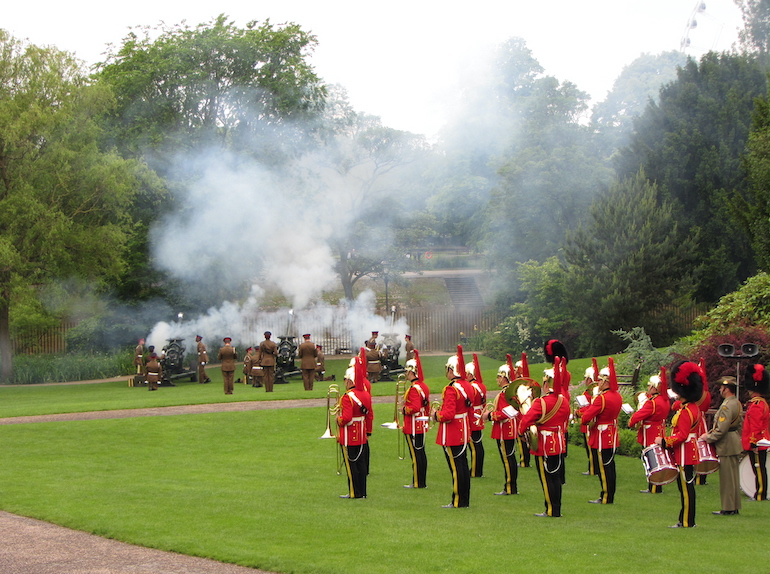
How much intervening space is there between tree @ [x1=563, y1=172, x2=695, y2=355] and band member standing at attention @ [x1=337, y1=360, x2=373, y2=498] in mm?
19197

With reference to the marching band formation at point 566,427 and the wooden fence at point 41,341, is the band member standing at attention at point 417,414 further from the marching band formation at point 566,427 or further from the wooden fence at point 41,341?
the wooden fence at point 41,341

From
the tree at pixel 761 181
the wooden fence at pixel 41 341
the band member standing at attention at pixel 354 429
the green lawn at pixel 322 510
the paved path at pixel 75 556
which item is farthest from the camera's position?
the wooden fence at pixel 41 341

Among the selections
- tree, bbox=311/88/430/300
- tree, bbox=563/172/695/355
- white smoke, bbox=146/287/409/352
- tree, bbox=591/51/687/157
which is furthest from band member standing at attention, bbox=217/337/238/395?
tree, bbox=591/51/687/157

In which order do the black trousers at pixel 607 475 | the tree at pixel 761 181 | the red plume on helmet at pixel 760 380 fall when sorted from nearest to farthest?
the red plume on helmet at pixel 760 380
the black trousers at pixel 607 475
the tree at pixel 761 181

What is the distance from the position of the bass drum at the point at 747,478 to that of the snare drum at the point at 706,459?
5.31 ft

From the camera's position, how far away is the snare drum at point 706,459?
1071cm

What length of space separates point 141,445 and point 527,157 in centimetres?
3157

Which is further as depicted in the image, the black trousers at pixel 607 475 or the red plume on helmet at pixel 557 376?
the black trousers at pixel 607 475

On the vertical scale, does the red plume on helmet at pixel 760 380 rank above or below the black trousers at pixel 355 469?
above

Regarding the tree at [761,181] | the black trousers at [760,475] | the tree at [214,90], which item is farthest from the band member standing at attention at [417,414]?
the tree at [214,90]

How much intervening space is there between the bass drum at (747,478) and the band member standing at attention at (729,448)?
3.82ft

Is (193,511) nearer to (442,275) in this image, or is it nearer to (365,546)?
(365,546)

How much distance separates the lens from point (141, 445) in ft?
54.1

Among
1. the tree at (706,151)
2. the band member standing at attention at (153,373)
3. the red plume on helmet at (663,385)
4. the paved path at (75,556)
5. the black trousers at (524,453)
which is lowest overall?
the paved path at (75,556)
